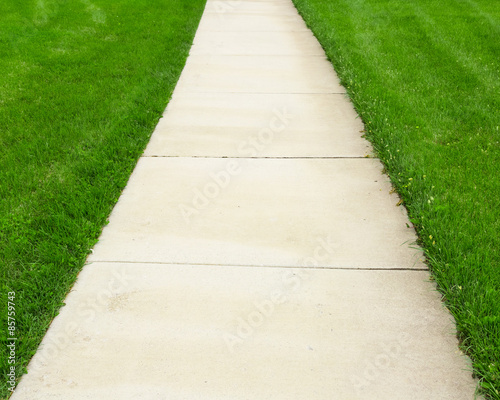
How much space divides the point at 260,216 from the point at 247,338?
48.3 inches

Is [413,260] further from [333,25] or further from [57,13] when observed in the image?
[57,13]

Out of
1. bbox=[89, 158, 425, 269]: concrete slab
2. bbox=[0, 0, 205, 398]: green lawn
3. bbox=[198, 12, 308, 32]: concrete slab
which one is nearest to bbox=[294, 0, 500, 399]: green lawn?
bbox=[89, 158, 425, 269]: concrete slab

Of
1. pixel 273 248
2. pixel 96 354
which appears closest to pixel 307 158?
pixel 273 248

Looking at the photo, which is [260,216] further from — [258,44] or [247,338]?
[258,44]

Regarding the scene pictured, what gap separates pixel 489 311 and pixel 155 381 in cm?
182

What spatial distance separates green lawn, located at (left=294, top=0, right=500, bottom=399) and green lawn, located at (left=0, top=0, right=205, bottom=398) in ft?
7.56

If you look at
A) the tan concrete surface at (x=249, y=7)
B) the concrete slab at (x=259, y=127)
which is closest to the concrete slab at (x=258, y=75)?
the concrete slab at (x=259, y=127)

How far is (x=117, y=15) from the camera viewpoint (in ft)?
31.1

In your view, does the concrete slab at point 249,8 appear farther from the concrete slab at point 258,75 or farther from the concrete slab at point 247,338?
the concrete slab at point 247,338

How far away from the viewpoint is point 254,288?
3078 mm

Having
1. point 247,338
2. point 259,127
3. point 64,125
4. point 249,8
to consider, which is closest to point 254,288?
point 247,338

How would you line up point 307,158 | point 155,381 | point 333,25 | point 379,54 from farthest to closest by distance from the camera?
point 333,25 → point 379,54 → point 307,158 → point 155,381

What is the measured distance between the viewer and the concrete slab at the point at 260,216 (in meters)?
3.37

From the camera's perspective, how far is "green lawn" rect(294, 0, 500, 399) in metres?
2.94
